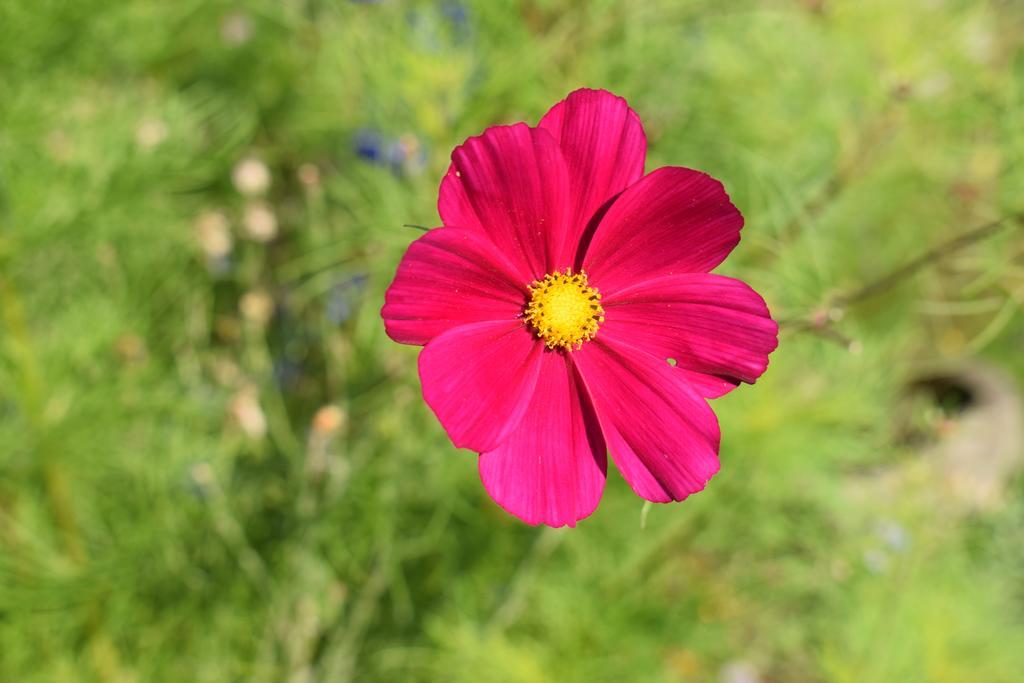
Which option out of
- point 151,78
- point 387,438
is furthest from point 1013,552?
point 151,78

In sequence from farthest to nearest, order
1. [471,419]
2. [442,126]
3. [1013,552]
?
1. [1013,552]
2. [442,126]
3. [471,419]

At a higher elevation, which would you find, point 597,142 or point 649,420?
point 597,142

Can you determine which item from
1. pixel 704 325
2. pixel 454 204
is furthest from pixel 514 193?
pixel 704 325

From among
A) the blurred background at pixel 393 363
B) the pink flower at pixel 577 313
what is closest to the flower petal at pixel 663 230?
the pink flower at pixel 577 313

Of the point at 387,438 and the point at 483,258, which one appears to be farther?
the point at 387,438

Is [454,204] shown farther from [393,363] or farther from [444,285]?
[393,363]

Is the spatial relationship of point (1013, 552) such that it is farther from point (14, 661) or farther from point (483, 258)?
point (14, 661)

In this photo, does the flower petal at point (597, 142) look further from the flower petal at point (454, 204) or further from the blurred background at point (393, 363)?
the blurred background at point (393, 363)
